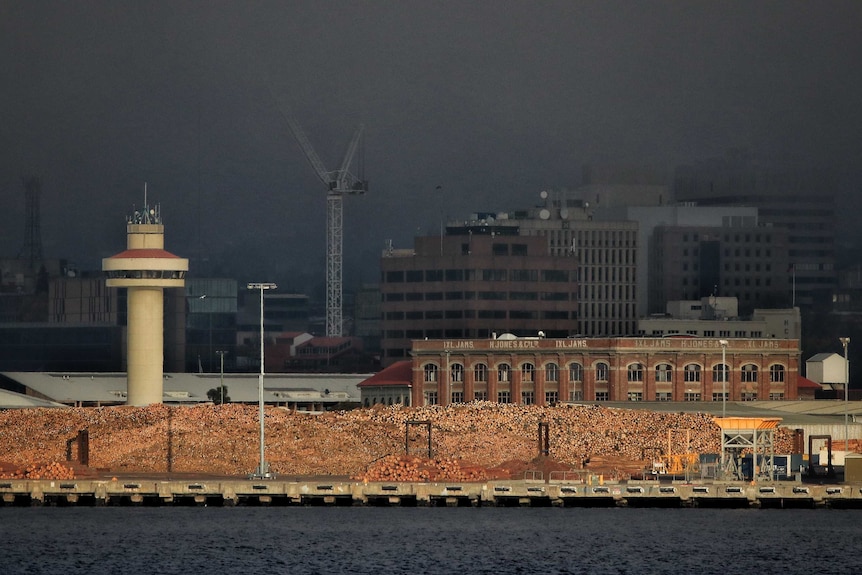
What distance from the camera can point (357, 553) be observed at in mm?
145375

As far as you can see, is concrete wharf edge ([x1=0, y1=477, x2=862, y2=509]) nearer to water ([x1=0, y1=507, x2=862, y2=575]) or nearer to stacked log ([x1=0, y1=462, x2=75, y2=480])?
water ([x1=0, y1=507, x2=862, y2=575])

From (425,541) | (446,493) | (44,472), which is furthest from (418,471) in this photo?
(44,472)

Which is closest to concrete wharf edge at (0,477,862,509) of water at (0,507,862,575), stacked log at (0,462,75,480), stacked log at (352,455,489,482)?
water at (0,507,862,575)

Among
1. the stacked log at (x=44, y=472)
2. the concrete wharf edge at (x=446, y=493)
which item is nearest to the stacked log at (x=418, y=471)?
the concrete wharf edge at (x=446, y=493)

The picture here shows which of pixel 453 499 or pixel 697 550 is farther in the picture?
pixel 453 499

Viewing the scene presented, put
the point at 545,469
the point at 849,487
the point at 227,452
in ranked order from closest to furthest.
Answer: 1. the point at 849,487
2. the point at 545,469
3. the point at 227,452

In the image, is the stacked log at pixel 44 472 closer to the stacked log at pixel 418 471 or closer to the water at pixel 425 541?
the water at pixel 425 541

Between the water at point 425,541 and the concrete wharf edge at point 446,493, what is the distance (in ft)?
4.81

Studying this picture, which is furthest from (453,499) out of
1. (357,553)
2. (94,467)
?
(94,467)

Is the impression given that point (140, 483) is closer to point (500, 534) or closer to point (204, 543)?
point (204, 543)

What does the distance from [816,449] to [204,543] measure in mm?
68560

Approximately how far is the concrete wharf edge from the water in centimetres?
147

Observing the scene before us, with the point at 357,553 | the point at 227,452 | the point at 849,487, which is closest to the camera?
the point at 357,553

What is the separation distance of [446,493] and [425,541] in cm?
1704
